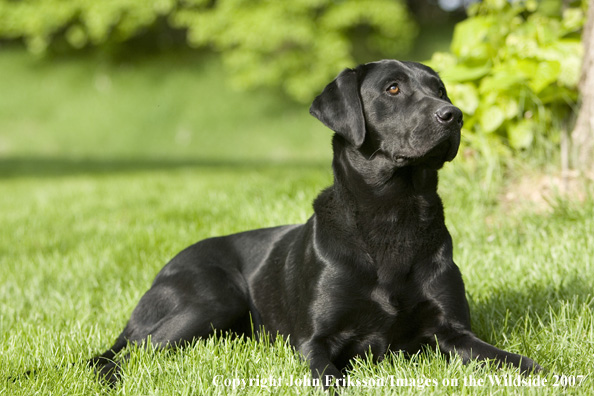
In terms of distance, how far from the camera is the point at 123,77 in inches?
803

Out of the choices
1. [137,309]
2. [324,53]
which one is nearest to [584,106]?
[137,309]

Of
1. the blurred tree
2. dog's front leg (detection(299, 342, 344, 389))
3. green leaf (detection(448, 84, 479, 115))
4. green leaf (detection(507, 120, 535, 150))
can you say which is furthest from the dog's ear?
the blurred tree

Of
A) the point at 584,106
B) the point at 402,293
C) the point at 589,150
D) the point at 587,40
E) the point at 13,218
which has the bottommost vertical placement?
the point at 13,218

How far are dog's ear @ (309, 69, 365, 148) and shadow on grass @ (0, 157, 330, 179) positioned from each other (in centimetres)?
1038

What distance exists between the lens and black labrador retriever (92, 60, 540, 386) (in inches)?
107

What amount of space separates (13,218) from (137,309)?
15.4ft

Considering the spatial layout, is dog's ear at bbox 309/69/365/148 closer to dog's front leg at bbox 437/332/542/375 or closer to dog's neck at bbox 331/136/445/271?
dog's neck at bbox 331/136/445/271

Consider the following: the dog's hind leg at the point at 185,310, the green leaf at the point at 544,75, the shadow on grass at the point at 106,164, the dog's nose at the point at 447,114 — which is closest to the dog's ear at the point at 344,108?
the dog's nose at the point at 447,114

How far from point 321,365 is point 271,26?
14.0 meters

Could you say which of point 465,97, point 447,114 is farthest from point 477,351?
point 465,97

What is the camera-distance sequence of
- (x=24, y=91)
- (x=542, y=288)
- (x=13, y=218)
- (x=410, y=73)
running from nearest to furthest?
(x=410, y=73)
(x=542, y=288)
(x=13, y=218)
(x=24, y=91)

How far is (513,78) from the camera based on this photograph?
15.8 feet

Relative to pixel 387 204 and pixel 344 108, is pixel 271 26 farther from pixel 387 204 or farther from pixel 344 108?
pixel 387 204

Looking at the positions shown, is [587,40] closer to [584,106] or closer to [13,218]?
[584,106]
